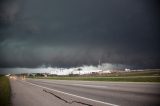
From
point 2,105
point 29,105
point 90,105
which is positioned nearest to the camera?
point 90,105

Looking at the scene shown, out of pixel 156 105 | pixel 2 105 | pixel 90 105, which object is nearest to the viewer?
pixel 156 105

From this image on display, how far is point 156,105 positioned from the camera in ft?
34.6

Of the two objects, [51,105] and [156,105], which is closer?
[156,105]

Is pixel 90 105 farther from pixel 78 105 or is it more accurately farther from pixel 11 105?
pixel 11 105

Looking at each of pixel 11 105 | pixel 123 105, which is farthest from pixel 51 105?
pixel 123 105

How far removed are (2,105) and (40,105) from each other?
9.19ft

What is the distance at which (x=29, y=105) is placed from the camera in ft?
40.7

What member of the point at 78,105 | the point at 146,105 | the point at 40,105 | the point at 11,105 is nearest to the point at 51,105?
the point at 40,105

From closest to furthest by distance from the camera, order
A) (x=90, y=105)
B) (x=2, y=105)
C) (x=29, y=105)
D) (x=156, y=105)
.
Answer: (x=156, y=105)
(x=90, y=105)
(x=29, y=105)
(x=2, y=105)

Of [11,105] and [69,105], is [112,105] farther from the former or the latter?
[11,105]

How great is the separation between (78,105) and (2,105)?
16.2 feet

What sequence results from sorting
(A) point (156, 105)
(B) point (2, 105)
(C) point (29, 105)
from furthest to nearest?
(B) point (2, 105) < (C) point (29, 105) < (A) point (156, 105)

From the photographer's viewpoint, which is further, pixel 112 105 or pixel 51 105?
pixel 51 105

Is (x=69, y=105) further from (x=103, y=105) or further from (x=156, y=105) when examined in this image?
(x=156, y=105)
